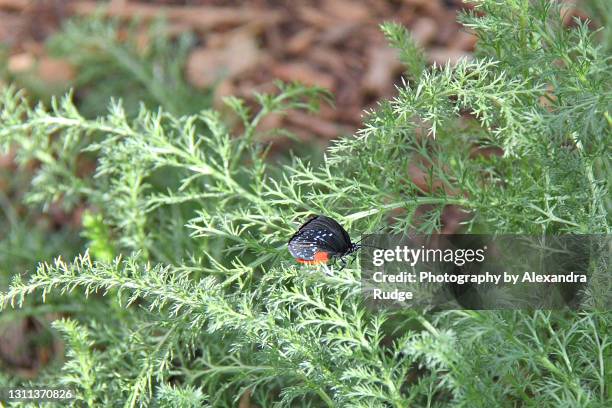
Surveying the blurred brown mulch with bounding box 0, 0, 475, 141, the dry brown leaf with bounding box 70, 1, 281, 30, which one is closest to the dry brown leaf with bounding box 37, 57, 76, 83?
the blurred brown mulch with bounding box 0, 0, 475, 141

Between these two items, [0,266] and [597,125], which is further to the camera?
[0,266]

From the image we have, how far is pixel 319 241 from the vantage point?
1.19 meters

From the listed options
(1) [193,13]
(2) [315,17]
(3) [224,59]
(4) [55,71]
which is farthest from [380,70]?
(4) [55,71]

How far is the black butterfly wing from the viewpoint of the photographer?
3.89 feet

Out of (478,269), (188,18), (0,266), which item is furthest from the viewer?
(188,18)

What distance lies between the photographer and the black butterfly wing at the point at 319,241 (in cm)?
119

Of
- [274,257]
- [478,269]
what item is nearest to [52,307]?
[274,257]

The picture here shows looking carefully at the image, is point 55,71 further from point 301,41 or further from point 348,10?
point 348,10

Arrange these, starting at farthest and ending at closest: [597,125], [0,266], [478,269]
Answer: [0,266], [478,269], [597,125]

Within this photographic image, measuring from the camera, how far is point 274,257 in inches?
51.0

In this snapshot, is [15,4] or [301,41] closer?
[301,41]

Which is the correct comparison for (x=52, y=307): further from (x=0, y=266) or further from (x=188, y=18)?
(x=188, y=18)

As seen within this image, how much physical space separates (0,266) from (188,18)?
111cm

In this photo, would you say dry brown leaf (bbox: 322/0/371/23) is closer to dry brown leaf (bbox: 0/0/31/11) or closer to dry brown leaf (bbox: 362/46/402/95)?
dry brown leaf (bbox: 362/46/402/95)
